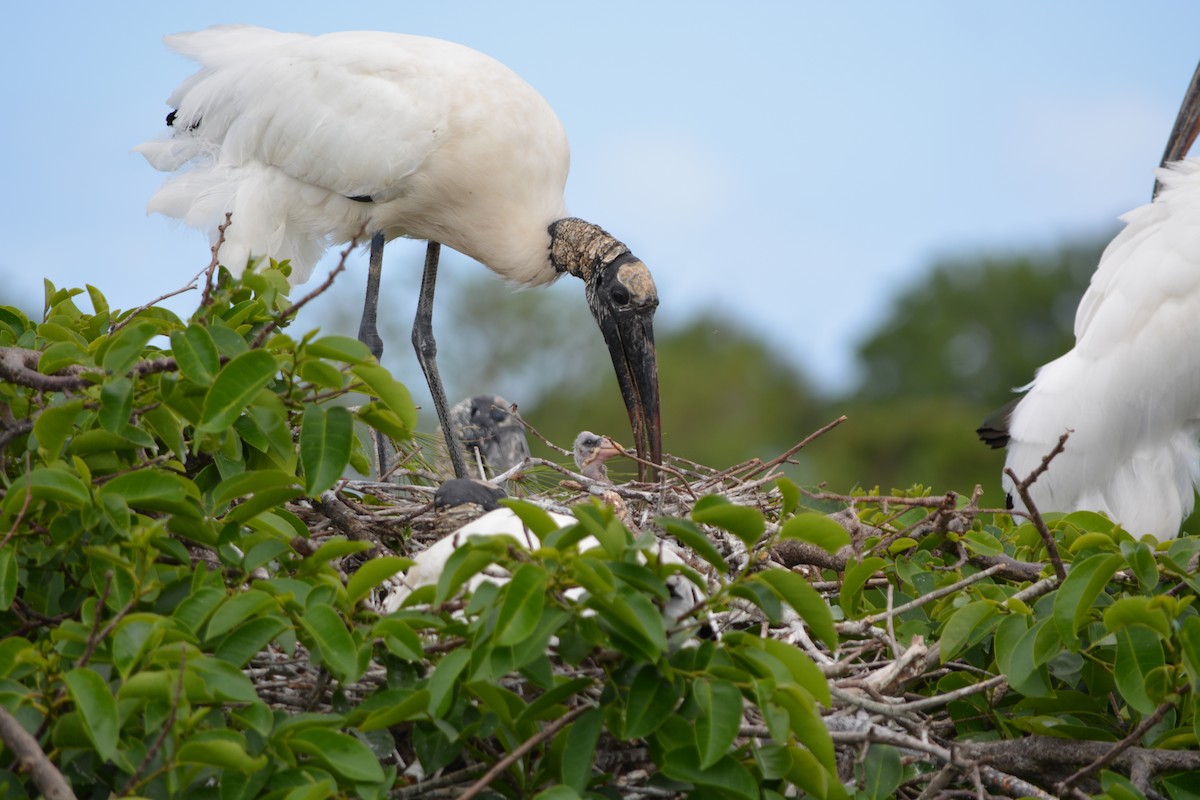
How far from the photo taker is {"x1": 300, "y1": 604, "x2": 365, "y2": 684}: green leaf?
1.68m

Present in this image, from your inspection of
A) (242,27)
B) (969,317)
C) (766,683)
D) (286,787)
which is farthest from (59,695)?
(969,317)

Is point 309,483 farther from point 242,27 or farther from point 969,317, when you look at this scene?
point 969,317

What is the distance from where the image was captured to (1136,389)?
4074mm

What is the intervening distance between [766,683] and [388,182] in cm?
307

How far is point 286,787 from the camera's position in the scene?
1.61m

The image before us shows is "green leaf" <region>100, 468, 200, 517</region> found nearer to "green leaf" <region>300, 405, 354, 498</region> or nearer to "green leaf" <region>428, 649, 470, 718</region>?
"green leaf" <region>300, 405, 354, 498</region>

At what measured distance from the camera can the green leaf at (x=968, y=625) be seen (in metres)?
2.15

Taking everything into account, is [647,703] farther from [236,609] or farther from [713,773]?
[236,609]

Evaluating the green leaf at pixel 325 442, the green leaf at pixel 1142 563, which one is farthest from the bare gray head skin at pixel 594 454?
the green leaf at pixel 325 442

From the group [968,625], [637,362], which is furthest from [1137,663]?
Answer: [637,362]

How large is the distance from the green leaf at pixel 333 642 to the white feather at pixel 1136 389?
109 inches

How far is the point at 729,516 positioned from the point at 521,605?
28 centimetres

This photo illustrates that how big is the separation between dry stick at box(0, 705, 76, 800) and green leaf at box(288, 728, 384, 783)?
27 centimetres

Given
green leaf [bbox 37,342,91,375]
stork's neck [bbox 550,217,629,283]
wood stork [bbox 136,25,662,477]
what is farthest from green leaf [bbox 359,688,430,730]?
stork's neck [bbox 550,217,629,283]
